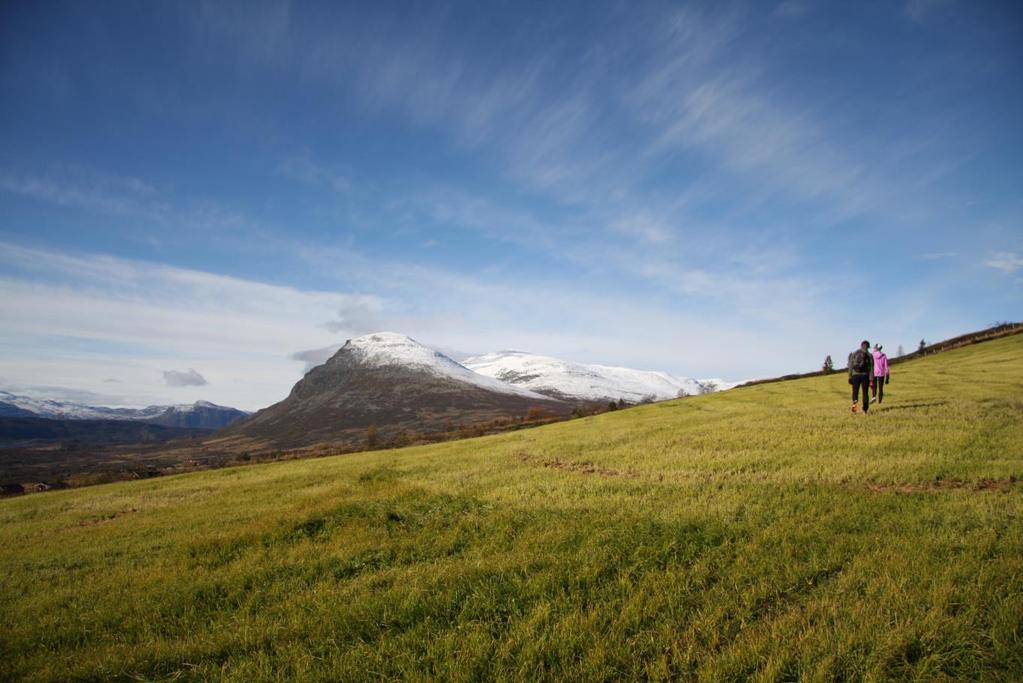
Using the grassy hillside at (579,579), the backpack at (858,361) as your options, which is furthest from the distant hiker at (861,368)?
the grassy hillside at (579,579)

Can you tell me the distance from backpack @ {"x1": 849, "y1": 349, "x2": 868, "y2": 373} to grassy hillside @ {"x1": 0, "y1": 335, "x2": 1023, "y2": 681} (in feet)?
27.0

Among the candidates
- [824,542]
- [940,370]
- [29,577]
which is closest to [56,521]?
[29,577]

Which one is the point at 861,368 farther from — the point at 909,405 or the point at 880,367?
the point at 909,405

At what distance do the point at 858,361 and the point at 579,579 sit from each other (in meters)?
24.3

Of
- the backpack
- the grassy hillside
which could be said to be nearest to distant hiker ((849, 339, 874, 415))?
the backpack

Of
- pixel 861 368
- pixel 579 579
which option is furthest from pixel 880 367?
pixel 579 579

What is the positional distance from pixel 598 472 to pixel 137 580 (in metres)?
13.7

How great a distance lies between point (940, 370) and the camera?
43.2 metres

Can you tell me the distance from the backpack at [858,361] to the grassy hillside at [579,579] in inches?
324

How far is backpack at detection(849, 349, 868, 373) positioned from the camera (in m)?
25.0

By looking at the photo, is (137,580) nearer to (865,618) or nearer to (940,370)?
(865,618)

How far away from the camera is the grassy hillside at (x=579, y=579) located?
5934mm

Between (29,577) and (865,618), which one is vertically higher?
(865,618)

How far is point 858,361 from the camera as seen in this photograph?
987 inches
